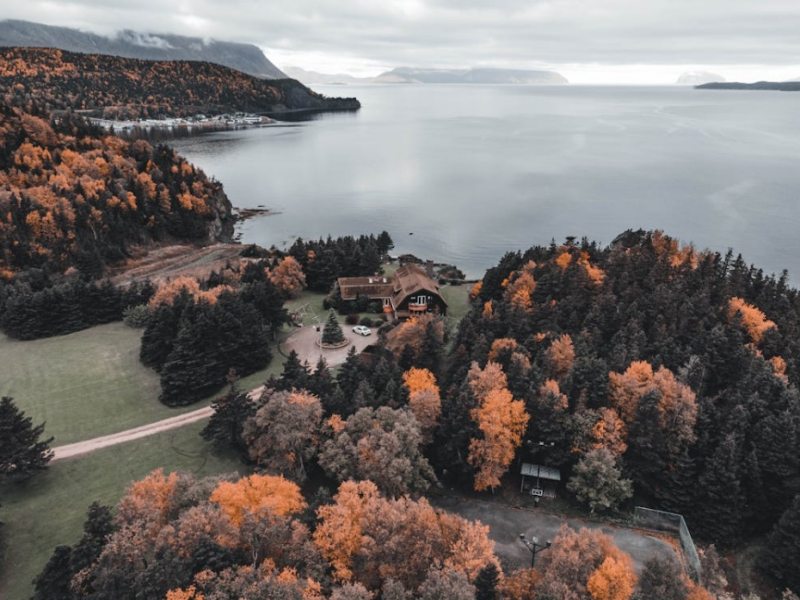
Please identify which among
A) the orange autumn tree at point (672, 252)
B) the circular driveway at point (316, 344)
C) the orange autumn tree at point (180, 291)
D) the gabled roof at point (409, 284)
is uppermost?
the orange autumn tree at point (672, 252)

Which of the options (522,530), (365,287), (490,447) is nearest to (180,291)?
(365,287)

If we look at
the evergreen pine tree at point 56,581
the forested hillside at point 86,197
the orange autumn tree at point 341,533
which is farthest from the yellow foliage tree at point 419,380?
the forested hillside at point 86,197

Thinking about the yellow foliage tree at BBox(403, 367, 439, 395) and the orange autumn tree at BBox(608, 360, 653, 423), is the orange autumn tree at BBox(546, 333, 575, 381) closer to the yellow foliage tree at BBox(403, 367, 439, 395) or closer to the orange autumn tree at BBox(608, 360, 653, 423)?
the orange autumn tree at BBox(608, 360, 653, 423)

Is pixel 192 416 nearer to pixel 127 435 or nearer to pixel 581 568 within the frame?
pixel 127 435

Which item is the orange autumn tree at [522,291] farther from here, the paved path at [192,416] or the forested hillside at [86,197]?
the forested hillside at [86,197]

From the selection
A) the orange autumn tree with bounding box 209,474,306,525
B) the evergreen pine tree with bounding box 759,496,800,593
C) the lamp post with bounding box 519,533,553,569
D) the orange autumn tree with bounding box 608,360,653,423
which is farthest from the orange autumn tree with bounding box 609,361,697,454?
the orange autumn tree with bounding box 209,474,306,525

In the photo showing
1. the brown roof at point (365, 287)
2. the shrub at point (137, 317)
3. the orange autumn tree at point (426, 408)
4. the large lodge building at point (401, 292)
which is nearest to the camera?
the orange autumn tree at point (426, 408)
